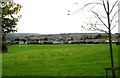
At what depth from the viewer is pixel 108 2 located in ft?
39.5

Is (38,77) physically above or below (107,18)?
below

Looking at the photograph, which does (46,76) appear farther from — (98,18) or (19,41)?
(19,41)

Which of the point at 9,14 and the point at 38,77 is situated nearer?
the point at 38,77

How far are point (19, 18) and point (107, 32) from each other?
119ft

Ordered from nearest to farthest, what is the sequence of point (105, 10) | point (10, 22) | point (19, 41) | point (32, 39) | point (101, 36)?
1. point (105, 10)
2. point (101, 36)
3. point (10, 22)
4. point (19, 41)
5. point (32, 39)

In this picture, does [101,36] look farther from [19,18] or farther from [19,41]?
[19,41]

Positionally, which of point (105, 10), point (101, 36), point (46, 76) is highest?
point (105, 10)

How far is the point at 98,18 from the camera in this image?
12398mm

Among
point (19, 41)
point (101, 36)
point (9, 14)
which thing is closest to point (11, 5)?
point (9, 14)

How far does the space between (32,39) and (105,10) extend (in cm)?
6971

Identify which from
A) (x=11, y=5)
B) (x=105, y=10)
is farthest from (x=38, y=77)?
(x=11, y=5)

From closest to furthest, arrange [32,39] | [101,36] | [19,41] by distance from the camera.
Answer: [101,36] → [19,41] → [32,39]

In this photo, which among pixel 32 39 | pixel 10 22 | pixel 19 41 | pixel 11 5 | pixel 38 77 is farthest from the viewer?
pixel 32 39

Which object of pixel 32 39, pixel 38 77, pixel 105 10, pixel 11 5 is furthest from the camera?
pixel 32 39
